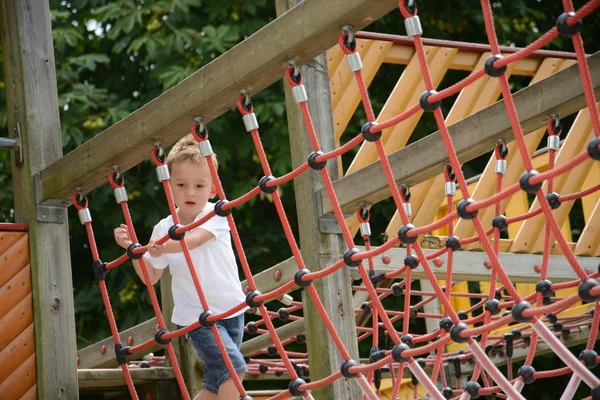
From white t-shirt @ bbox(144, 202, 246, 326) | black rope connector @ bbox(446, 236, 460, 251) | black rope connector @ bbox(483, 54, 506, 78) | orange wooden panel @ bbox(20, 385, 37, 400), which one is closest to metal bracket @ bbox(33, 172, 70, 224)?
white t-shirt @ bbox(144, 202, 246, 326)

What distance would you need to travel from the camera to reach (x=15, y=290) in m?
2.85

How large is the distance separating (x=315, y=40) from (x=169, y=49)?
174 inches

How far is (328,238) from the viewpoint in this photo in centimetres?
298

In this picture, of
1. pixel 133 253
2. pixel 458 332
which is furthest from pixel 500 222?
pixel 133 253

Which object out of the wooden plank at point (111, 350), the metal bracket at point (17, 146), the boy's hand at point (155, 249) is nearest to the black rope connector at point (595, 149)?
the boy's hand at point (155, 249)

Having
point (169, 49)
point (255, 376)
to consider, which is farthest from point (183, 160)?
point (169, 49)

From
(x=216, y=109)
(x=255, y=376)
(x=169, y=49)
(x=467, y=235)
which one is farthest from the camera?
(x=169, y=49)

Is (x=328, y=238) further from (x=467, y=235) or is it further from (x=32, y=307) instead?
(x=467, y=235)

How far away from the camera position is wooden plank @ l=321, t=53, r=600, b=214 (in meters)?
2.41

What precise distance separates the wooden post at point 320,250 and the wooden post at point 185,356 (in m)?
0.87

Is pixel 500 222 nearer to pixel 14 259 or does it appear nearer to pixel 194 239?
pixel 194 239

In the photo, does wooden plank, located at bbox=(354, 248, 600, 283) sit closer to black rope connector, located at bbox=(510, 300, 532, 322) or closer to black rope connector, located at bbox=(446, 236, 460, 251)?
black rope connector, located at bbox=(446, 236, 460, 251)

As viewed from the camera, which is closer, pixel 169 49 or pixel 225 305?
pixel 225 305

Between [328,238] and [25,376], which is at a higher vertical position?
[328,238]
